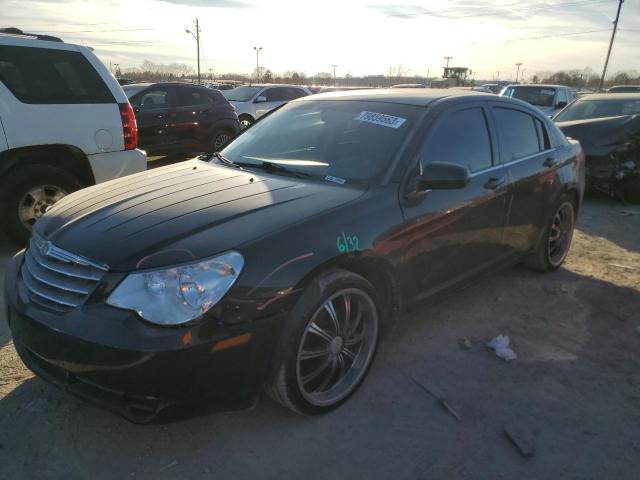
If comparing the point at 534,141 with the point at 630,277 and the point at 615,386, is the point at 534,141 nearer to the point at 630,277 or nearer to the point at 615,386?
the point at 630,277

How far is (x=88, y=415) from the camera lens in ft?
8.70

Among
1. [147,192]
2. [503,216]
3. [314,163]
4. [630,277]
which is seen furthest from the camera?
[630,277]

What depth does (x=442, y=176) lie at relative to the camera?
292cm

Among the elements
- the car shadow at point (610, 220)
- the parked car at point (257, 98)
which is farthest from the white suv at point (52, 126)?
the parked car at point (257, 98)

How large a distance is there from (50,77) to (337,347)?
4248mm

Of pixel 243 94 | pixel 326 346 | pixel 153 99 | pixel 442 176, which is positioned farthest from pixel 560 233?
pixel 243 94

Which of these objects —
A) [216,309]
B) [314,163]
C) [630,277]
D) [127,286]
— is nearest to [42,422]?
[127,286]

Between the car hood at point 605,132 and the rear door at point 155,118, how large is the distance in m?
7.28

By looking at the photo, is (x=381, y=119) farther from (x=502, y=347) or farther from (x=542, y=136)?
(x=542, y=136)

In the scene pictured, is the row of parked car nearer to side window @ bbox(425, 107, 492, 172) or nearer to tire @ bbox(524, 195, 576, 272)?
side window @ bbox(425, 107, 492, 172)

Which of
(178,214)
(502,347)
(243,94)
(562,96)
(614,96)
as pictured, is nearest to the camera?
(178,214)

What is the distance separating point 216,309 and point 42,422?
1247 mm

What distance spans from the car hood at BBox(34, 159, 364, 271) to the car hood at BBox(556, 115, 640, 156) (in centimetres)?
641

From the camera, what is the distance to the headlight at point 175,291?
213 cm
